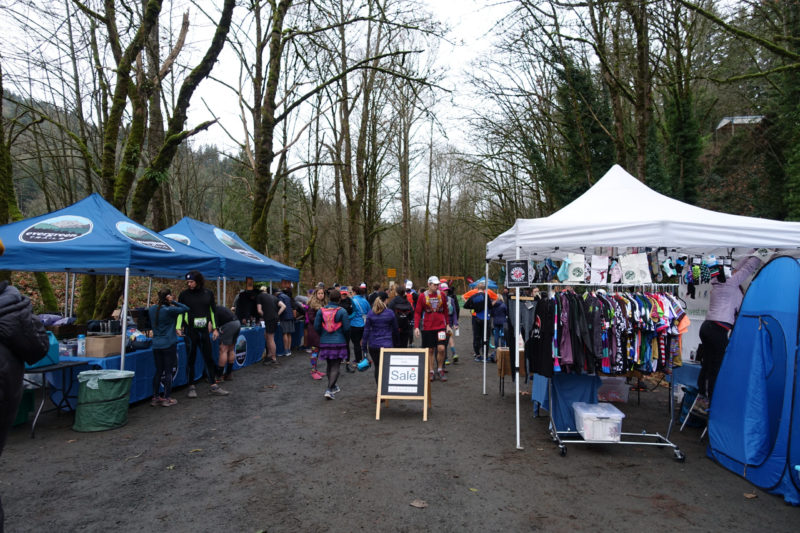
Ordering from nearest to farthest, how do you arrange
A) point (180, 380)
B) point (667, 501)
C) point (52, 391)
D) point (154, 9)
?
1. point (667, 501)
2. point (52, 391)
3. point (180, 380)
4. point (154, 9)

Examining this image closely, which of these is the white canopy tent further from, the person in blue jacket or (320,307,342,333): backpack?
the person in blue jacket

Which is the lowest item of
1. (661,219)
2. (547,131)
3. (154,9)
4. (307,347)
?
(307,347)

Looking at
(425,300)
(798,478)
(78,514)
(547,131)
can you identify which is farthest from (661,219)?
(547,131)

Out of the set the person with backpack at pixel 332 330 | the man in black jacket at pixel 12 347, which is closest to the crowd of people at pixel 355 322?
the person with backpack at pixel 332 330

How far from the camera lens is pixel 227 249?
35.9 feet

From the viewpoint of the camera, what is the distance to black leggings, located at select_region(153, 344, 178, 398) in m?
6.98


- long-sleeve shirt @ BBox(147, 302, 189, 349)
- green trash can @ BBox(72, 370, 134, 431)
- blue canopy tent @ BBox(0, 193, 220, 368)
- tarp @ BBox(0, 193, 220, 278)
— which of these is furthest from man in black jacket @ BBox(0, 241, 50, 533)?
long-sleeve shirt @ BBox(147, 302, 189, 349)

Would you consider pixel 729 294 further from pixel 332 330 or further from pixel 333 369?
pixel 333 369

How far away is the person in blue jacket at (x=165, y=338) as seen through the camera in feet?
22.5

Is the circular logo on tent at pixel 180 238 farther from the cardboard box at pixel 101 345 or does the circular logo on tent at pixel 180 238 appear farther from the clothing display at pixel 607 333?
the clothing display at pixel 607 333

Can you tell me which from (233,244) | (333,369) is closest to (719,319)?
(333,369)

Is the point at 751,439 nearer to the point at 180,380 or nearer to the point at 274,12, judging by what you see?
the point at 180,380

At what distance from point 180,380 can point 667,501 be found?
7.68 metres

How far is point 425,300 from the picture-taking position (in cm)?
869
